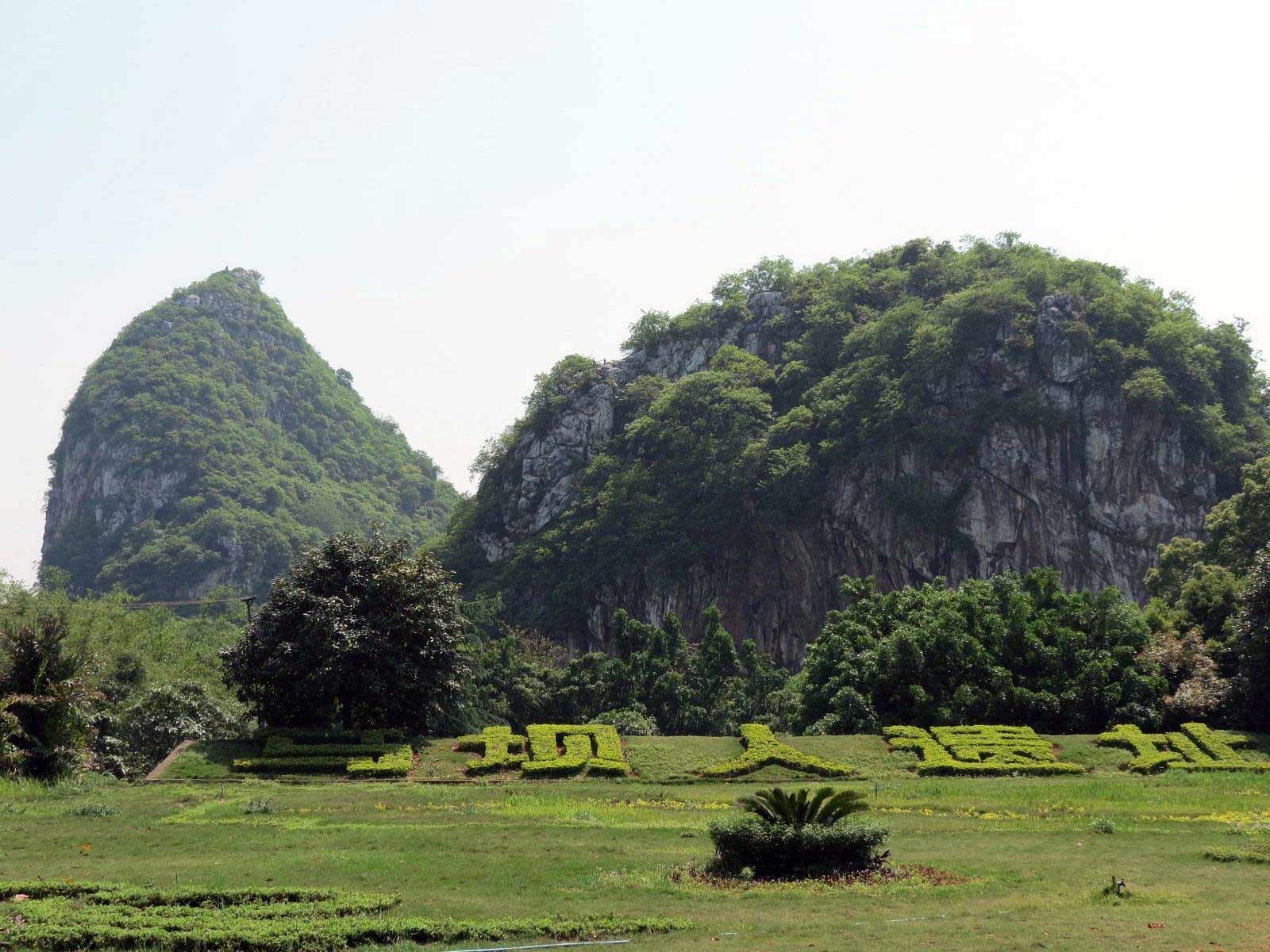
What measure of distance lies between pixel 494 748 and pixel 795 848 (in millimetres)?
15338

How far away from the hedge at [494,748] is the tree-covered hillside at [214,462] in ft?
355

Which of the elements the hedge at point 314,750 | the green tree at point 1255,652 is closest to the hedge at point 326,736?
the hedge at point 314,750

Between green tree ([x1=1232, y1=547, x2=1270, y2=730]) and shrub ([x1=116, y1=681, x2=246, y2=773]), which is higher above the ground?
green tree ([x1=1232, y1=547, x2=1270, y2=730])

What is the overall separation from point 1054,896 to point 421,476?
171 meters

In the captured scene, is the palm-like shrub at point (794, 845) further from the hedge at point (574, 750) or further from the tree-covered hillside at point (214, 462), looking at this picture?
the tree-covered hillside at point (214, 462)

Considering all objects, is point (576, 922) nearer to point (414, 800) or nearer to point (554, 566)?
point (414, 800)

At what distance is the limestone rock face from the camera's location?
69125 mm

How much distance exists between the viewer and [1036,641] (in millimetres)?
38312


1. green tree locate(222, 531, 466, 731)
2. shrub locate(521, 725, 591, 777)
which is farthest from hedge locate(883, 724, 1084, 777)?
green tree locate(222, 531, 466, 731)

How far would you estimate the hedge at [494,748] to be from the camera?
31.4m

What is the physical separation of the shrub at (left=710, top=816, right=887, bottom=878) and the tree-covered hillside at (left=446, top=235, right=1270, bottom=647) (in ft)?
178

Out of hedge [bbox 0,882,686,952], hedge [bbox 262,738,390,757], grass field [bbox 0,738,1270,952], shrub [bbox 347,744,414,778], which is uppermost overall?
hedge [bbox 262,738,390,757]

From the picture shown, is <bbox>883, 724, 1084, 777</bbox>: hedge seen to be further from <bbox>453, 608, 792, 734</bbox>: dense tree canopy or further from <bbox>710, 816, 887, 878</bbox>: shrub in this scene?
<bbox>710, 816, 887, 878</bbox>: shrub

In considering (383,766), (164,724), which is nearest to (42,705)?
(383,766)
